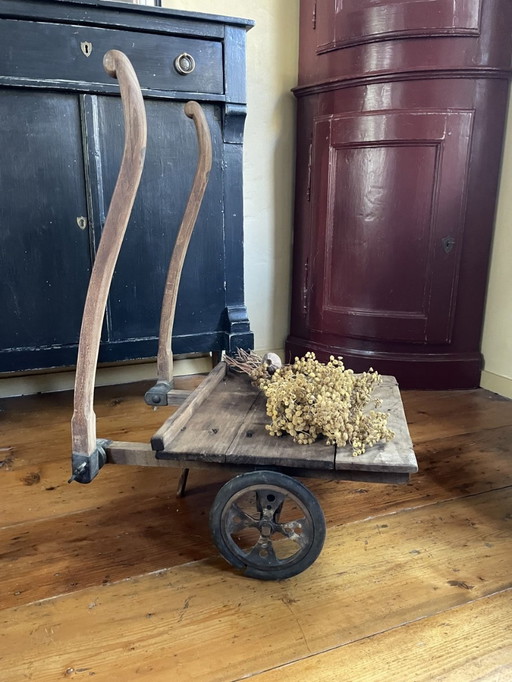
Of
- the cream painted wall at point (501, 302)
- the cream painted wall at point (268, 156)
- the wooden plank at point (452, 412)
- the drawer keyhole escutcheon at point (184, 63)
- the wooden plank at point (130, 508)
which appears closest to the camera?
the wooden plank at point (130, 508)

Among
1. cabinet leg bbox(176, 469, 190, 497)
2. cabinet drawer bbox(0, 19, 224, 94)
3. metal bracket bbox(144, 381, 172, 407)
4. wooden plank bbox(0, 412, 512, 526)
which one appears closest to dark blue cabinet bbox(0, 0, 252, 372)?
cabinet drawer bbox(0, 19, 224, 94)

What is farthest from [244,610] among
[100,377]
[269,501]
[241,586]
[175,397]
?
[100,377]

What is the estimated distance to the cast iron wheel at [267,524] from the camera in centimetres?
88

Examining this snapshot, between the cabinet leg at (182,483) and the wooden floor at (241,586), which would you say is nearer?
the wooden floor at (241,586)

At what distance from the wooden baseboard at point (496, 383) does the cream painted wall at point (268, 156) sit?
0.82 meters

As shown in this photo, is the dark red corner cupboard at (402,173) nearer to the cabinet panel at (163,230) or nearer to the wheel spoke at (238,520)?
the cabinet panel at (163,230)

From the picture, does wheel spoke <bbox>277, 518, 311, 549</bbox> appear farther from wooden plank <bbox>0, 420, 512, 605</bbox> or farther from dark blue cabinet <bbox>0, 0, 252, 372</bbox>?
dark blue cabinet <bbox>0, 0, 252, 372</bbox>

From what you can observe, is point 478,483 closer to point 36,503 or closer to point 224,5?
point 36,503

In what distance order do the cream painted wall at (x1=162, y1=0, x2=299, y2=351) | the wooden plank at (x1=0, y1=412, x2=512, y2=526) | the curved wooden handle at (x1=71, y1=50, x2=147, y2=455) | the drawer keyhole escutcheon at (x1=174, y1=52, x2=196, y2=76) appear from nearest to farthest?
1. the curved wooden handle at (x1=71, y1=50, x2=147, y2=455)
2. the wooden plank at (x1=0, y1=412, x2=512, y2=526)
3. the drawer keyhole escutcheon at (x1=174, y1=52, x2=196, y2=76)
4. the cream painted wall at (x1=162, y1=0, x2=299, y2=351)

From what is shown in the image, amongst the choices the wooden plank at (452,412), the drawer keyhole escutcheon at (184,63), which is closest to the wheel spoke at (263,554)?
the wooden plank at (452,412)

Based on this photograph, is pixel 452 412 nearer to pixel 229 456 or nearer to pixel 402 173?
pixel 402 173

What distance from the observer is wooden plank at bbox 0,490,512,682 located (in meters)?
0.77

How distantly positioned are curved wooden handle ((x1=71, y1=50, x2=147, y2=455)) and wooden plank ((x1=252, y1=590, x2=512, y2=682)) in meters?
0.49

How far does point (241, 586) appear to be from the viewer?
0.91 metres
